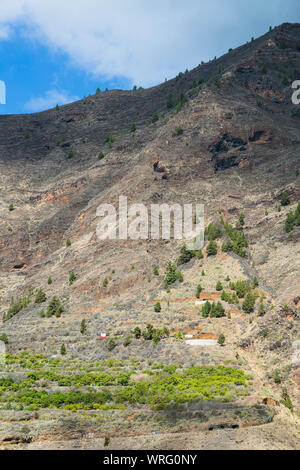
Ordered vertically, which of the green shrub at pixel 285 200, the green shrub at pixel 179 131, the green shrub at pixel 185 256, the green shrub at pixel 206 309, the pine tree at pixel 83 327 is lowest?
the pine tree at pixel 83 327

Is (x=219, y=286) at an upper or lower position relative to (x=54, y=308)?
upper

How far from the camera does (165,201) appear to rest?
272 ft

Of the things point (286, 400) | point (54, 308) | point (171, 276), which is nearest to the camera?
point (286, 400)

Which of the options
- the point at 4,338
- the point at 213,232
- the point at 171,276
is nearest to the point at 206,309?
the point at 171,276

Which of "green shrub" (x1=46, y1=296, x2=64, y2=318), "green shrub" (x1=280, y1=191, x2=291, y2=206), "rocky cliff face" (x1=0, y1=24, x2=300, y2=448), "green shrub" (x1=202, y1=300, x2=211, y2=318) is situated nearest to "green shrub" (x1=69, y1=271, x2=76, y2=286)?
"rocky cliff face" (x1=0, y1=24, x2=300, y2=448)

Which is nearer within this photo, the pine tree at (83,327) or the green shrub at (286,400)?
the green shrub at (286,400)

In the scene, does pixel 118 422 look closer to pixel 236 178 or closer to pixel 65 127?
pixel 236 178

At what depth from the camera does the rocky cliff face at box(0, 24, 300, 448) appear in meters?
47.3

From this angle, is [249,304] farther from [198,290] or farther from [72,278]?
[72,278]

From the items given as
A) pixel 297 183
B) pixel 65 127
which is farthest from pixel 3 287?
pixel 65 127

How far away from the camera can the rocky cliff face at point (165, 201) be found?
1864 inches

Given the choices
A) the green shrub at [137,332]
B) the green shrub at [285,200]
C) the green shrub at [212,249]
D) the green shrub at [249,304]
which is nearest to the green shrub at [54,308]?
the green shrub at [137,332]

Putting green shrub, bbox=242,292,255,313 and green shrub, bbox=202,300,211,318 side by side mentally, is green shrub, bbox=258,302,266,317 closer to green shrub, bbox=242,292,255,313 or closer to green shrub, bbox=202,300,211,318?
green shrub, bbox=242,292,255,313

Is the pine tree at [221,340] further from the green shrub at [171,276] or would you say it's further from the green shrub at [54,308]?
the green shrub at [54,308]
